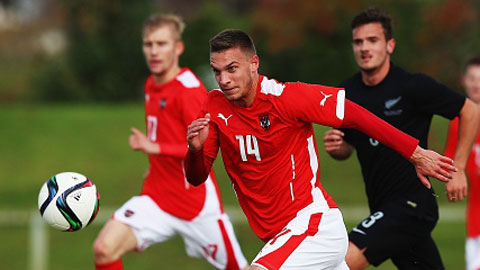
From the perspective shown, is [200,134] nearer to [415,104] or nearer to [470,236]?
[415,104]

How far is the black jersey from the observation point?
604 centimetres

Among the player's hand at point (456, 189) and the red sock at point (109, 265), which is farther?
the red sock at point (109, 265)

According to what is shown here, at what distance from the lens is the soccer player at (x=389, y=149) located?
6062 mm

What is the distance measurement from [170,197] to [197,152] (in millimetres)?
2096

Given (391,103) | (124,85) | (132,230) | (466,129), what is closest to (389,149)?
(391,103)

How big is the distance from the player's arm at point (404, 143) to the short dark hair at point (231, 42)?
2.52 ft

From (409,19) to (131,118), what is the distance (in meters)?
7.97

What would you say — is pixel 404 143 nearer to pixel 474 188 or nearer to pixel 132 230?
pixel 132 230

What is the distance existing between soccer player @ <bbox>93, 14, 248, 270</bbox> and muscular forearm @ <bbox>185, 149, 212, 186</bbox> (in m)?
1.59

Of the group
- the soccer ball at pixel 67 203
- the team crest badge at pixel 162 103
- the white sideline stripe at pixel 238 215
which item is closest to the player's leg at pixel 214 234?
the team crest badge at pixel 162 103

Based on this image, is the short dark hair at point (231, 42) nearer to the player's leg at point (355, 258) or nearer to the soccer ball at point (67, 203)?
the soccer ball at point (67, 203)

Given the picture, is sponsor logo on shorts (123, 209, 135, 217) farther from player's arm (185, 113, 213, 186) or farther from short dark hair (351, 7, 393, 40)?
short dark hair (351, 7, 393, 40)

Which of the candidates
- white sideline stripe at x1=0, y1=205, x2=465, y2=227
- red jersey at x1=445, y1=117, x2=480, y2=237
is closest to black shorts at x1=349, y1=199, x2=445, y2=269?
red jersey at x1=445, y1=117, x2=480, y2=237

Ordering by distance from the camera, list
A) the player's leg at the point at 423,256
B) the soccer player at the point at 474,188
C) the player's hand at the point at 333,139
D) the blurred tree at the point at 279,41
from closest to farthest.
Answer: the player's hand at the point at 333,139
the player's leg at the point at 423,256
the soccer player at the point at 474,188
the blurred tree at the point at 279,41
